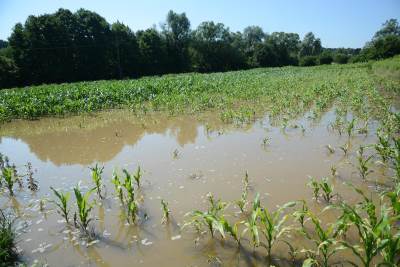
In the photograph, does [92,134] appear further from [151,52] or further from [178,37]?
[178,37]

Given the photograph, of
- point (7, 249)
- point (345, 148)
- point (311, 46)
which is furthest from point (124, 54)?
point (311, 46)

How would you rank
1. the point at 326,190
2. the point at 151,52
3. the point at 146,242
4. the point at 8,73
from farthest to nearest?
the point at 151,52
the point at 8,73
the point at 326,190
the point at 146,242

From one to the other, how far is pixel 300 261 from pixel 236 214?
Result: 4.15ft

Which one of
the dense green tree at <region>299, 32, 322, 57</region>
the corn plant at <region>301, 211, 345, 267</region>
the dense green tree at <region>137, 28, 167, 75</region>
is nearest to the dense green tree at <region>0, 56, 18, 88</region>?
the dense green tree at <region>137, 28, 167, 75</region>

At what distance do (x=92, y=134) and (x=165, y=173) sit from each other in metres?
4.87

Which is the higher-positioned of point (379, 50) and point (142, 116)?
point (379, 50)

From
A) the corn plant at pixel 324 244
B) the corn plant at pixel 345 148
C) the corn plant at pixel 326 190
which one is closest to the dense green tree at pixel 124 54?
the corn plant at pixel 345 148

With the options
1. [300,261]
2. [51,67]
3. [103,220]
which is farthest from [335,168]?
[51,67]

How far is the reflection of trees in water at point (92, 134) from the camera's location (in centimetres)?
816

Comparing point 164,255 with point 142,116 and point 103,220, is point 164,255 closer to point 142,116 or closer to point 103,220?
point 103,220

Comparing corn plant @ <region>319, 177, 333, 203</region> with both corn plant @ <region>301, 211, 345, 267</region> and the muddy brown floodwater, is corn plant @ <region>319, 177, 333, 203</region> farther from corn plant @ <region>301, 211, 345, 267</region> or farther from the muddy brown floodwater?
corn plant @ <region>301, 211, 345, 267</region>

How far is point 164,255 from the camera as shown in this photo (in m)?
3.77

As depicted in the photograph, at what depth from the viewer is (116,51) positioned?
5094cm

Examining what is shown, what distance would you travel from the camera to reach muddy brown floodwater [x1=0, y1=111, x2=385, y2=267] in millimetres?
3867
